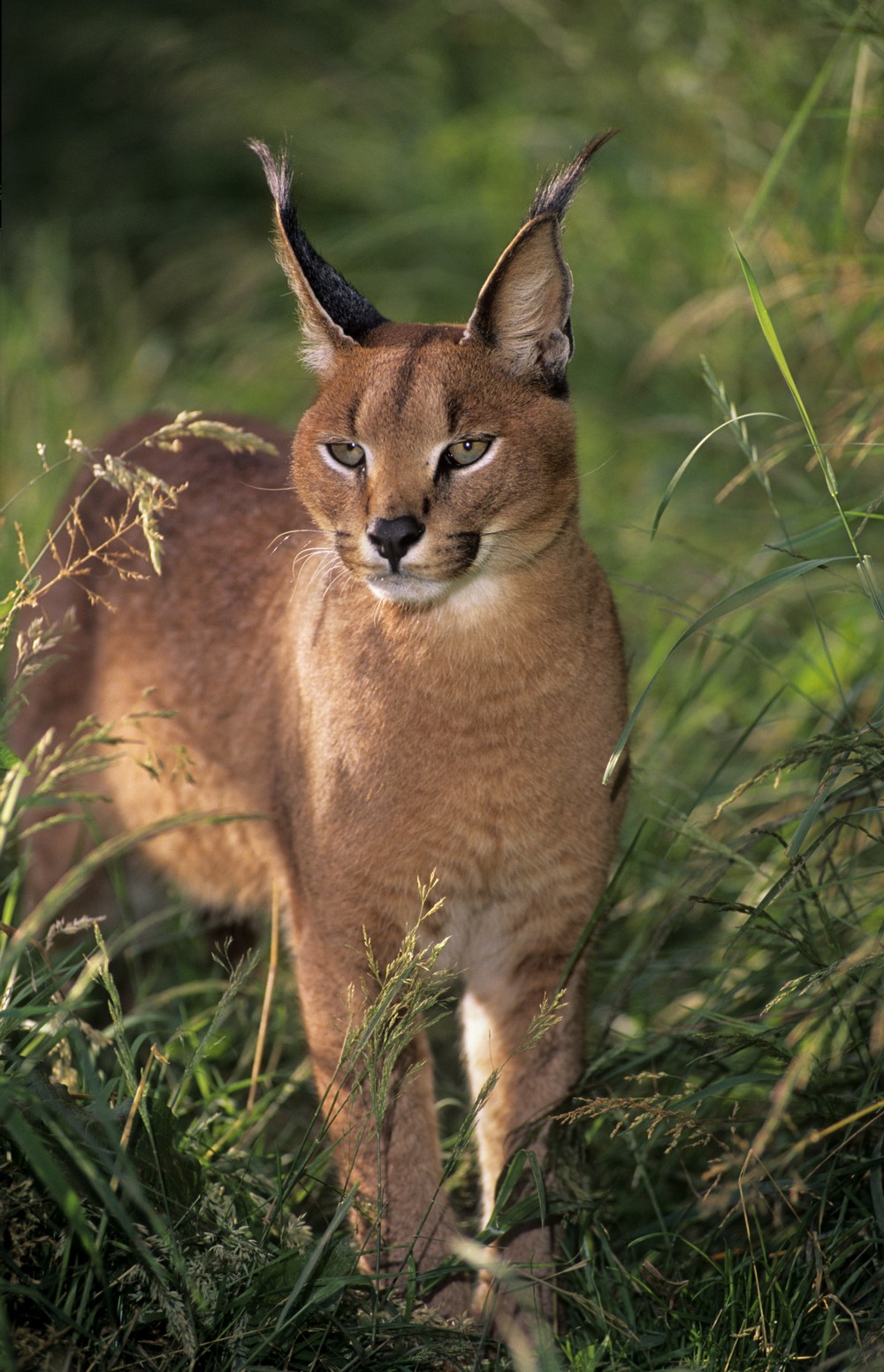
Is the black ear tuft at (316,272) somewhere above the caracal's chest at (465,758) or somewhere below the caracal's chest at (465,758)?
above

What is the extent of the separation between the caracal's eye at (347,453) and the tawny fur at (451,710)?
18 millimetres

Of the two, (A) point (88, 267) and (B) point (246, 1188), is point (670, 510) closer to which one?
(B) point (246, 1188)

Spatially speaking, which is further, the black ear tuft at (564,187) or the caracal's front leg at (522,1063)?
the caracal's front leg at (522,1063)

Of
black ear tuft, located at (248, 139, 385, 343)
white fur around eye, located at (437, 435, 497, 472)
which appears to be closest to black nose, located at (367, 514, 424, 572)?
white fur around eye, located at (437, 435, 497, 472)

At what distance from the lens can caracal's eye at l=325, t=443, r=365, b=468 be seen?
2.89 meters

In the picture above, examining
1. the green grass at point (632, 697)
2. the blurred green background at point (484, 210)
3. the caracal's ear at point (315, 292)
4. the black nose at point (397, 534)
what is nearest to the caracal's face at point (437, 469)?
the black nose at point (397, 534)

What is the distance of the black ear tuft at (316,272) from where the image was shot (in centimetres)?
302

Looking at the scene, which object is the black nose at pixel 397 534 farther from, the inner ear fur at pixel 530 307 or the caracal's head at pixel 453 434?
the inner ear fur at pixel 530 307

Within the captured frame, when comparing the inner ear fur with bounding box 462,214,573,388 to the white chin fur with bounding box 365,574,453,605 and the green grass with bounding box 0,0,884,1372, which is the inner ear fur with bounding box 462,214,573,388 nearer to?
the green grass with bounding box 0,0,884,1372

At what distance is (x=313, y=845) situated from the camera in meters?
3.15

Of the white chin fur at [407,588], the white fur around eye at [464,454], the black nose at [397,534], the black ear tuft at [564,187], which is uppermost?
the black ear tuft at [564,187]

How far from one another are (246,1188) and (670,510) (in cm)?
340

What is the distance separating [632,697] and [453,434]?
66.6 inches

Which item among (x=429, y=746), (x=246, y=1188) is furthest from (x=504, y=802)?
(x=246, y=1188)
